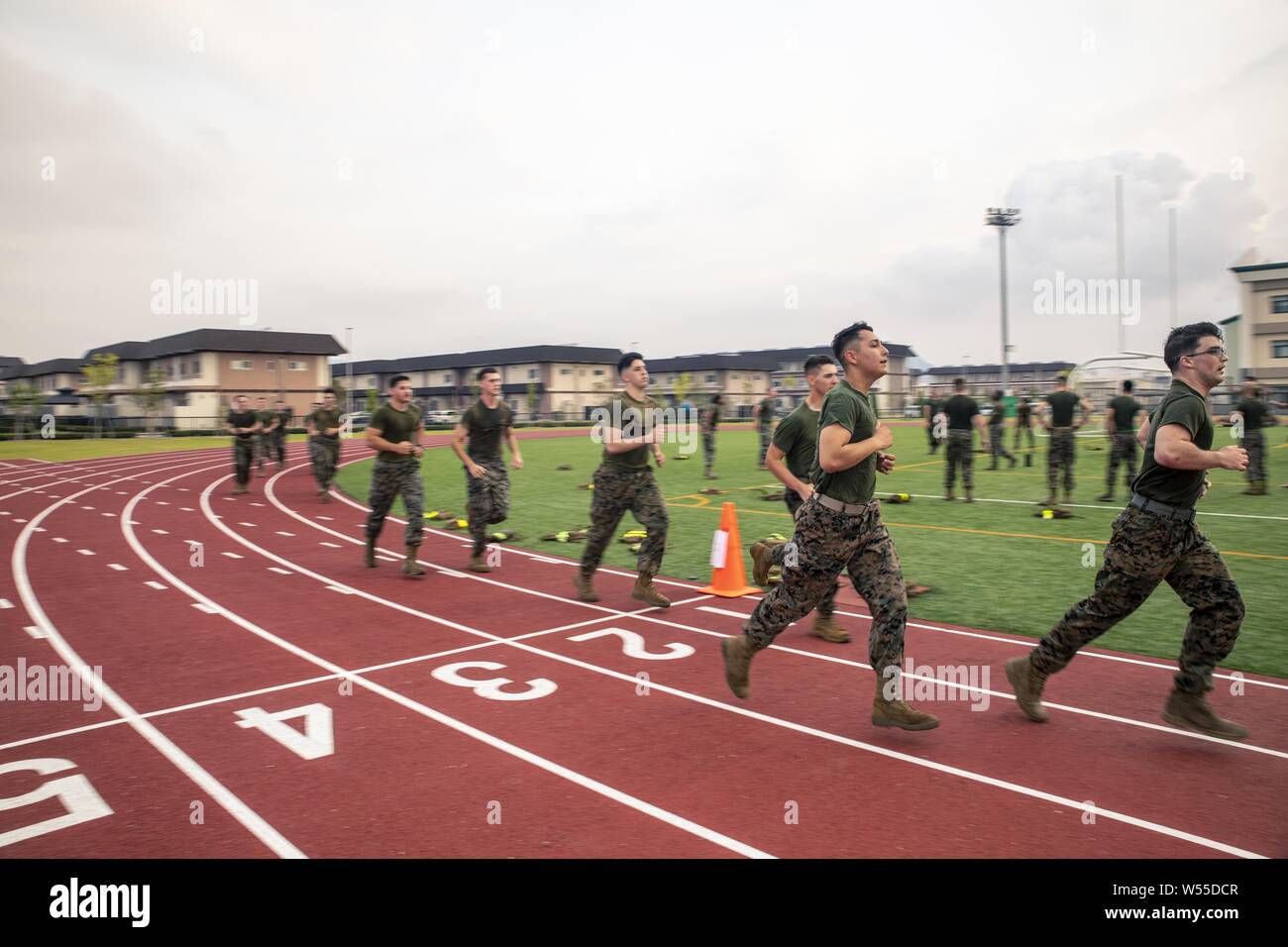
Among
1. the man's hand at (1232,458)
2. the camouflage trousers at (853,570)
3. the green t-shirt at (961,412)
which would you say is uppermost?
the green t-shirt at (961,412)

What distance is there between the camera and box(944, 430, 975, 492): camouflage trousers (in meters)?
15.7

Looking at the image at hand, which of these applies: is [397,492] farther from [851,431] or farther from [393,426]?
[851,431]

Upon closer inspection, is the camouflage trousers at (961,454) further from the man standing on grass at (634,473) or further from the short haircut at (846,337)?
the short haircut at (846,337)

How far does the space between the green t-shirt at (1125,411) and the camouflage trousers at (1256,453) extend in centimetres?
279

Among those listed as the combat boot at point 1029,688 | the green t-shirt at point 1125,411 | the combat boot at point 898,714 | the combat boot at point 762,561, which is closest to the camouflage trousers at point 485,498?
the combat boot at point 762,561

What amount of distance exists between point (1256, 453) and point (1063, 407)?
170 inches

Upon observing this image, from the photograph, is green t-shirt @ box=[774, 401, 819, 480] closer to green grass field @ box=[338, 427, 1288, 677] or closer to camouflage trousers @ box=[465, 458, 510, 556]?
green grass field @ box=[338, 427, 1288, 677]

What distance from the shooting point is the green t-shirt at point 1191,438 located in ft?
14.7

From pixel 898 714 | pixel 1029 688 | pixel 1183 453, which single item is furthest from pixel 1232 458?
pixel 898 714

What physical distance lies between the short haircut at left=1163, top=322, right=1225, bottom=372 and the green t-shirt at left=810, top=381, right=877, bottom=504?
1692mm

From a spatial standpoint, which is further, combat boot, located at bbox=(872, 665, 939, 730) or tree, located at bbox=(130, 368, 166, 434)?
tree, located at bbox=(130, 368, 166, 434)

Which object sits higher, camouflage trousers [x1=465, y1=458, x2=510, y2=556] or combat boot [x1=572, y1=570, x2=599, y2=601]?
camouflage trousers [x1=465, y1=458, x2=510, y2=556]

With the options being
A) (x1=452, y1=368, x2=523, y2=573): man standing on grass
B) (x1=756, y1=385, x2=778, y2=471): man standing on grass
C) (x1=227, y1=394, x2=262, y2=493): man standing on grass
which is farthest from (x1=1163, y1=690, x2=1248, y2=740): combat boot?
(x1=227, y1=394, x2=262, y2=493): man standing on grass
